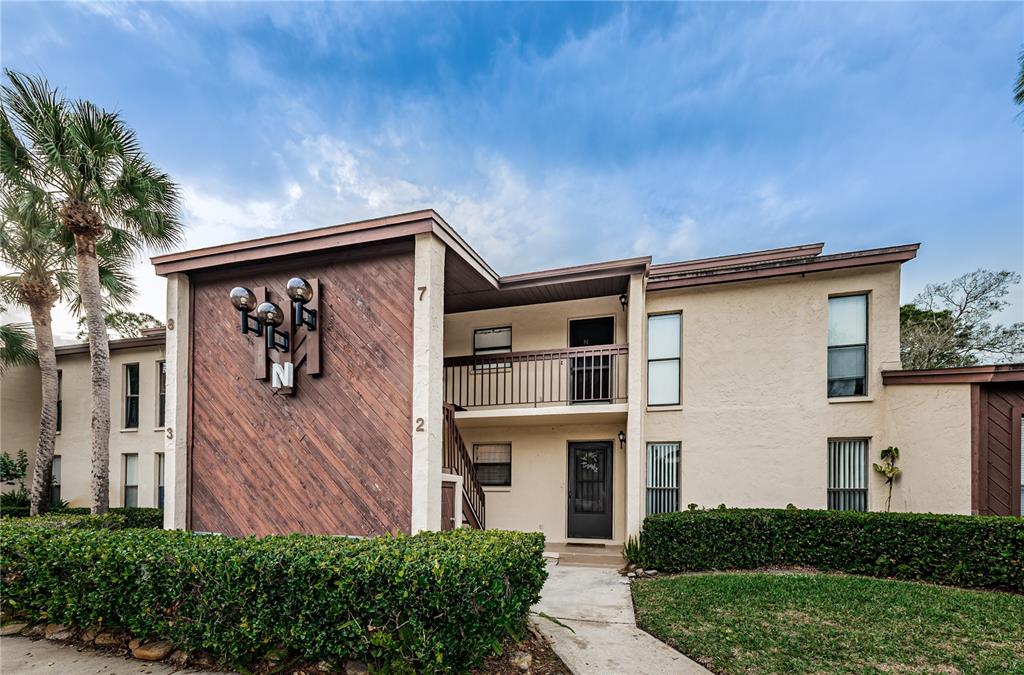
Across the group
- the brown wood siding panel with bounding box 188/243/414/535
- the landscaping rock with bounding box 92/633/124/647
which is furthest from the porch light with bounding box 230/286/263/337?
the landscaping rock with bounding box 92/633/124/647

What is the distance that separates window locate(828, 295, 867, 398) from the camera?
8.65 metres

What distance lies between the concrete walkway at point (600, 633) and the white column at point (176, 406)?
4884 mm

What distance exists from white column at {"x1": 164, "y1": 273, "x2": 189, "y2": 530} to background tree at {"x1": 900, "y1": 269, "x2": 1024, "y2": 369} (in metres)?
22.9

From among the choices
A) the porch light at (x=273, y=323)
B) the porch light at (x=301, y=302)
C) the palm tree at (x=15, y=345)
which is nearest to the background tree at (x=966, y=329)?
the porch light at (x=301, y=302)

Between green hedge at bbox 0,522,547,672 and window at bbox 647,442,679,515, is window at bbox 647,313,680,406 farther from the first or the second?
green hedge at bbox 0,522,547,672

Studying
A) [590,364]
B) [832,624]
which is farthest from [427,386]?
[832,624]

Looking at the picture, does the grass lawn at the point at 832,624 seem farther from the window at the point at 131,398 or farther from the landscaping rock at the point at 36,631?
the window at the point at 131,398

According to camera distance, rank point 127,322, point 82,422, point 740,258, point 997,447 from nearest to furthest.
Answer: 1. point 997,447
2. point 740,258
3. point 82,422
4. point 127,322

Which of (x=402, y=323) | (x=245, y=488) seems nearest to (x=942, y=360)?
(x=402, y=323)

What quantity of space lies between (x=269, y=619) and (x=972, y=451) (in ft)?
32.8

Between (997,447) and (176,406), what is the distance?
40.3 feet

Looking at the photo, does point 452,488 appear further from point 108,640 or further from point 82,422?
point 82,422

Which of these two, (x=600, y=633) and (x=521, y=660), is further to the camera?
(x=600, y=633)

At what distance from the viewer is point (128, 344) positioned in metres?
13.1
